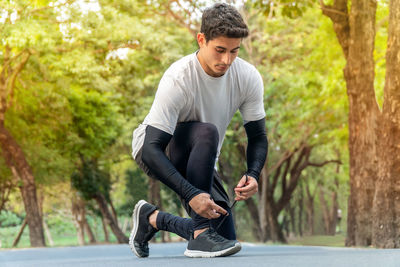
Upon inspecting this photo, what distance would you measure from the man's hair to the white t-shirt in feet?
0.96

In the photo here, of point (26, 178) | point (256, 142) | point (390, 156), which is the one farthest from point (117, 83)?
point (256, 142)

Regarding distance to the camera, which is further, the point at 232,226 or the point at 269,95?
the point at 269,95

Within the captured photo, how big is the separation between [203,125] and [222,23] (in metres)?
0.68

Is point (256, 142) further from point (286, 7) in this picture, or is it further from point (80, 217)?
point (80, 217)

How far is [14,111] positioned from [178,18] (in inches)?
254

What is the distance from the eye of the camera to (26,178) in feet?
77.7

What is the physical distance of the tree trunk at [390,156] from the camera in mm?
8797

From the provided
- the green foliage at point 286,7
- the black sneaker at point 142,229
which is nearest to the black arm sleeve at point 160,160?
the black sneaker at point 142,229

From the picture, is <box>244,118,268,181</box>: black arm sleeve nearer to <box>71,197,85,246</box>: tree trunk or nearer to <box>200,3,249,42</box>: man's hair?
<box>200,3,249,42</box>: man's hair

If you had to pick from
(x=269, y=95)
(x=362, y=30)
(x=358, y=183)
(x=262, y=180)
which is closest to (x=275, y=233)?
(x=262, y=180)

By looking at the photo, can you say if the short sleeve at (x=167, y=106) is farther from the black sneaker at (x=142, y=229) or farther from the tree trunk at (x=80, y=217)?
the tree trunk at (x=80, y=217)

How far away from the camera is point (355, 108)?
13.2 m

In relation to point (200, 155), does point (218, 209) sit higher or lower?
lower

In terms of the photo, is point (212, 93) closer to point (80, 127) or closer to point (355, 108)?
point (355, 108)
